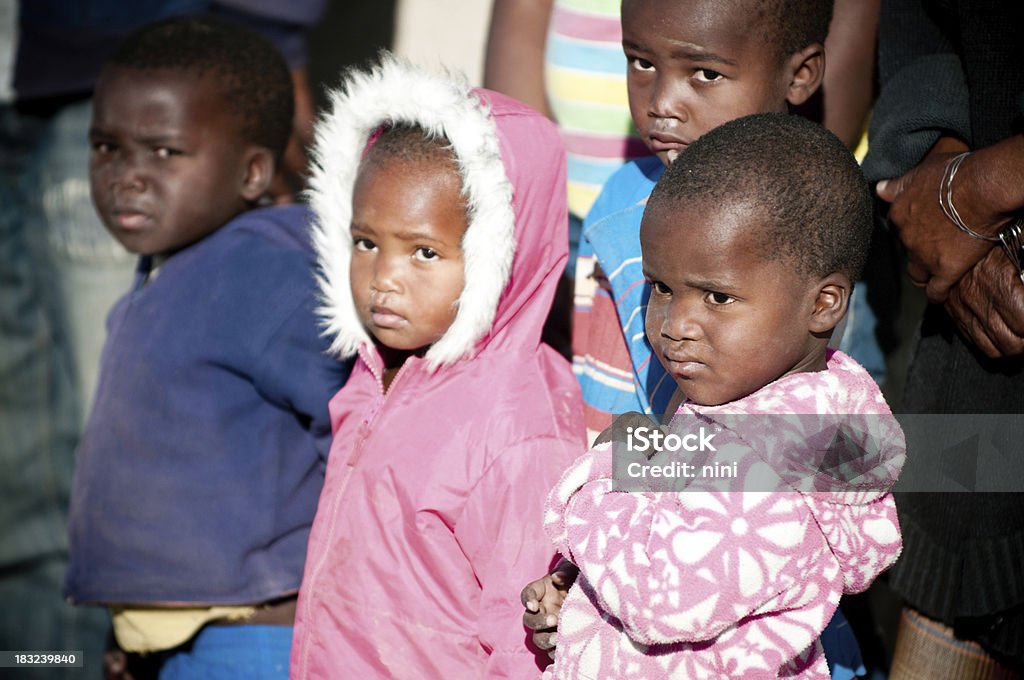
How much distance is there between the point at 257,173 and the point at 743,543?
1.77 m

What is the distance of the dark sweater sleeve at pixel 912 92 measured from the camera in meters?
2.07

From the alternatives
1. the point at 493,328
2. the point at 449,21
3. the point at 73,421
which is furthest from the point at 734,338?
the point at 73,421

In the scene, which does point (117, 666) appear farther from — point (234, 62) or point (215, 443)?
point (234, 62)

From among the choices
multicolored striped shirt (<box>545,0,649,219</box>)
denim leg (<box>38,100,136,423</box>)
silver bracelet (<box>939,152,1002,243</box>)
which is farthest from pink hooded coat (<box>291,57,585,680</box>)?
denim leg (<box>38,100,136,423</box>)

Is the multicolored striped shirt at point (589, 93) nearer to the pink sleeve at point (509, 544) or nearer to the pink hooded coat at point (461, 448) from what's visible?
the pink hooded coat at point (461, 448)

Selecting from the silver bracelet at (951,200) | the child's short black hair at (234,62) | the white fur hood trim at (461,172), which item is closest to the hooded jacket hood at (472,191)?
the white fur hood trim at (461,172)

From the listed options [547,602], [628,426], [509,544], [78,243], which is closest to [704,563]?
[628,426]

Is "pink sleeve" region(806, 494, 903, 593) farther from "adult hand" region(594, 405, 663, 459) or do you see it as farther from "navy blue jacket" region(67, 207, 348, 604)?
"navy blue jacket" region(67, 207, 348, 604)

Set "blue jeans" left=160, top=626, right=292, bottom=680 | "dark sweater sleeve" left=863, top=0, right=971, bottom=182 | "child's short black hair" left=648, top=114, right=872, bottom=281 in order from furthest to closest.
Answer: "blue jeans" left=160, top=626, right=292, bottom=680
"dark sweater sleeve" left=863, top=0, right=971, bottom=182
"child's short black hair" left=648, top=114, right=872, bottom=281

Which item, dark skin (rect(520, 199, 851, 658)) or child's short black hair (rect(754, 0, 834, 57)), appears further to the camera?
child's short black hair (rect(754, 0, 834, 57))

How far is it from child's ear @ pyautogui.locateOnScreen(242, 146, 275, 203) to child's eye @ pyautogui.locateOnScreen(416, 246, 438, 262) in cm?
85

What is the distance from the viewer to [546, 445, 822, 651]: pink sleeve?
150 centimetres

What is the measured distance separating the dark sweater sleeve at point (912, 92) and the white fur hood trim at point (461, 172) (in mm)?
747

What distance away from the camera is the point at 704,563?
150 cm
